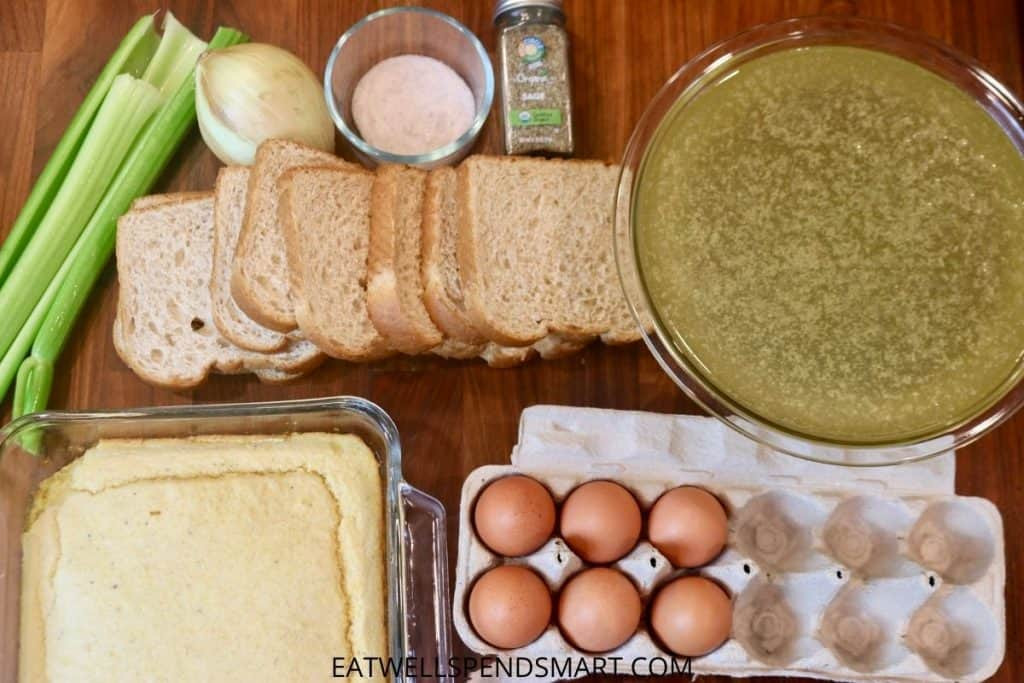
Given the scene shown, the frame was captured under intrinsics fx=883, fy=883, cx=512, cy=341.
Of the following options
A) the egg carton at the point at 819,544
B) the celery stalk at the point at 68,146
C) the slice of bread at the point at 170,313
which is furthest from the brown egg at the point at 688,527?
the celery stalk at the point at 68,146

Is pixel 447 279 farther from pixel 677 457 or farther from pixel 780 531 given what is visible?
pixel 780 531

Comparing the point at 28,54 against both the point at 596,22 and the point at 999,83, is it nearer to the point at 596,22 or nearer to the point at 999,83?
the point at 596,22

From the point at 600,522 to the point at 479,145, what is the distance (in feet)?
2.45

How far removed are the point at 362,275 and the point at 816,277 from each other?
0.75 metres

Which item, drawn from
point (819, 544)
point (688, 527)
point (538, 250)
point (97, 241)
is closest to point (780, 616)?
point (819, 544)

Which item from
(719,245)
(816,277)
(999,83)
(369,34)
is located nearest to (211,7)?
(369,34)

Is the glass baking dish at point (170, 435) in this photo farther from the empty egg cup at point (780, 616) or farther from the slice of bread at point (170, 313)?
the empty egg cup at point (780, 616)

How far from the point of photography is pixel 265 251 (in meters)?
1.51

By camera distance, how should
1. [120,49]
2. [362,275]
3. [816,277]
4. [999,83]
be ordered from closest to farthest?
1. [816,277]
2. [999,83]
3. [362,275]
4. [120,49]

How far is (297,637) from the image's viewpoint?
1.29 meters

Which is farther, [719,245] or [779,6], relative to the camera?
[779,6]

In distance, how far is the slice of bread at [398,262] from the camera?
146 cm

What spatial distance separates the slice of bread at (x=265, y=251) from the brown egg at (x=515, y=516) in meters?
0.45

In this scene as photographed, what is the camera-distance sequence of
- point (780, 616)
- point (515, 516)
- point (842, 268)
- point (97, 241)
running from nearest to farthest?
point (842, 268) < point (515, 516) < point (780, 616) < point (97, 241)
